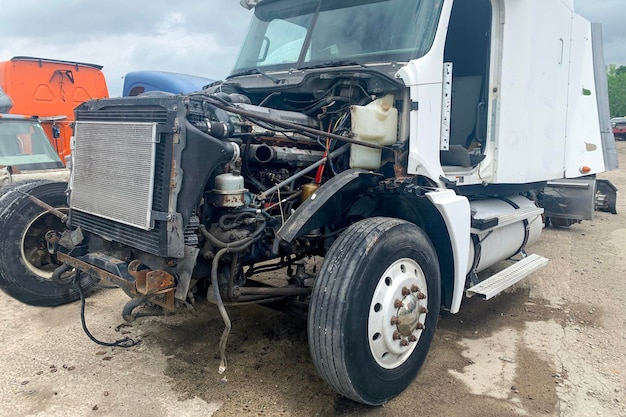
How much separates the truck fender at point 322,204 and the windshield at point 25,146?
4897 millimetres

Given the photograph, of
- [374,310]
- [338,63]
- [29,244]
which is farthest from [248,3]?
[374,310]

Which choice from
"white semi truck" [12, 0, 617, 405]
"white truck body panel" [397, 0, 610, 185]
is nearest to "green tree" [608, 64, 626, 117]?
"white truck body panel" [397, 0, 610, 185]

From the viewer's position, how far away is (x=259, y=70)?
180 inches

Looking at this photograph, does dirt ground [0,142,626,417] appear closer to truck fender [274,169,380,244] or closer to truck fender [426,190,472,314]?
truck fender [426,190,472,314]

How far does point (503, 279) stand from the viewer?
461 centimetres

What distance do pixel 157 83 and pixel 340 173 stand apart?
9305 mm

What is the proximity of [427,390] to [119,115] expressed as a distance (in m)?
2.76

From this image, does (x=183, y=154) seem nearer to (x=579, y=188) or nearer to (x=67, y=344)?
(x=67, y=344)

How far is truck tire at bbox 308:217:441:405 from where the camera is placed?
9.73 ft

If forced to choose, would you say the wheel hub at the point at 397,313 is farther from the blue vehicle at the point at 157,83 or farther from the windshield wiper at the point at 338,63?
the blue vehicle at the point at 157,83

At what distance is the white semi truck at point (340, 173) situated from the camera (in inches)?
120

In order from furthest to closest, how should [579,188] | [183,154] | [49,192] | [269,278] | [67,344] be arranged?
1. [579,188]
2. [269,278]
3. [49,192]
4. [67,344]
5. [183,154]

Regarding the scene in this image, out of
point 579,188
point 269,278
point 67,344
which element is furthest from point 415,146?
point 579,188

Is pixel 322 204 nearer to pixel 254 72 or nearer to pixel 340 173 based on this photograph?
pixel 340 173
